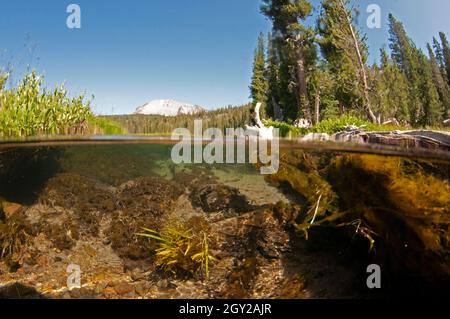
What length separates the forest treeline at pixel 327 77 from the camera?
72.5 feet

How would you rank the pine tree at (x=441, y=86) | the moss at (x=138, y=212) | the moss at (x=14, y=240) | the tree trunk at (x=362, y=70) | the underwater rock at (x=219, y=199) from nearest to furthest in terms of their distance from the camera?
the moss at (x=14, y=240)
the moss at (x=138, y=212)
the underwater rock at (x=219, y=199)
the tree trunk at (x=362, y=70)
the pine tree at (x=441, y=86)

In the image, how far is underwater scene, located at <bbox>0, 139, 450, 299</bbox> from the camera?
18.7ft

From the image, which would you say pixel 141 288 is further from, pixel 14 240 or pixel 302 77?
pixel 302 77

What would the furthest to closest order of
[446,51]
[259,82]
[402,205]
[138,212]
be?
[446,51] < [259,82] < [138,212] < [402,205]

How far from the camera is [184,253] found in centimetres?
640

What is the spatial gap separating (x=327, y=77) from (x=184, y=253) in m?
26.4

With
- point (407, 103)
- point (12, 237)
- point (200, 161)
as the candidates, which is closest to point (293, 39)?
point (200, 161)

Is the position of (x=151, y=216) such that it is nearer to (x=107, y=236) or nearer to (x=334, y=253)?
(x=107, y=236)

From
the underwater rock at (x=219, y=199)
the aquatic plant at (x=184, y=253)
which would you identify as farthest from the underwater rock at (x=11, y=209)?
the underwater rock at (x=219, y=199)

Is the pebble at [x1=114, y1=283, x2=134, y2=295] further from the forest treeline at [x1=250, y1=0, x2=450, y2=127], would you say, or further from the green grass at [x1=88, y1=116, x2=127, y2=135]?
the forest treeline at [x1=250, y1=0, x2=450, y2=127]

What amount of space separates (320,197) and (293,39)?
1020 inches

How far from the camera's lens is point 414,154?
268 inches

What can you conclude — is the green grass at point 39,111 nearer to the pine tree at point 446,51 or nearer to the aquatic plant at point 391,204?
the aquatic plant at point 391,204

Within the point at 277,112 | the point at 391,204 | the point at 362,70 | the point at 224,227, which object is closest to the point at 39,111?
the point at 224,227
